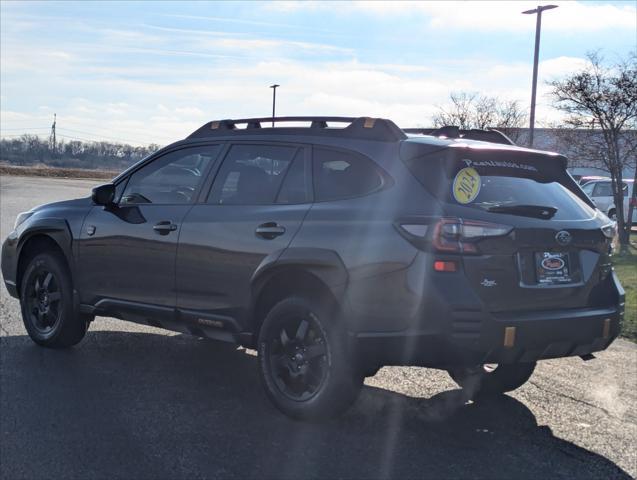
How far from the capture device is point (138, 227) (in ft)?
19.5

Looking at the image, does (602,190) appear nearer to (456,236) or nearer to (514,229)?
(514,229)

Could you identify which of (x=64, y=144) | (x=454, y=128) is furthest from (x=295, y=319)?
(x=64, y=144)

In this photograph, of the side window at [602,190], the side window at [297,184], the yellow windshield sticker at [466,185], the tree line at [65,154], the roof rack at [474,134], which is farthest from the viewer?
the tree line at [65,154]

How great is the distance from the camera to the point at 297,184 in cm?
513

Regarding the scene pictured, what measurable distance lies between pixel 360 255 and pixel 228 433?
1.30 meters

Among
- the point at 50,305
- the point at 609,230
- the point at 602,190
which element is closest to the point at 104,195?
the point at 50,305

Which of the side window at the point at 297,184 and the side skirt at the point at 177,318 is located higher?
Answer: the side window at the point at 297,184

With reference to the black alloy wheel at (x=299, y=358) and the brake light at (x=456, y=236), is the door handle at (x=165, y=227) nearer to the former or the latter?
the black alloy wheel at (x=299, y=358)

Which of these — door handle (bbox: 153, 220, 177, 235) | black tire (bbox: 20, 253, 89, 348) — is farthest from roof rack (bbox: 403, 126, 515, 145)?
black tire (bbox: 20, 253, 89, 348)

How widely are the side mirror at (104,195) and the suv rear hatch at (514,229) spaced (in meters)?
2.74

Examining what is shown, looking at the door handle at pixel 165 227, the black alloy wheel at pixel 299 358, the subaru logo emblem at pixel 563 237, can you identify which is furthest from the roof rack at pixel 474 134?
the door handle at pixel 165 227

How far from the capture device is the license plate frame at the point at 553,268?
4488 millimetres

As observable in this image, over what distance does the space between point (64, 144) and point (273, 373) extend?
112 meters

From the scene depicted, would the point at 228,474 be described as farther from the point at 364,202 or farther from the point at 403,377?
the point at 403,377
